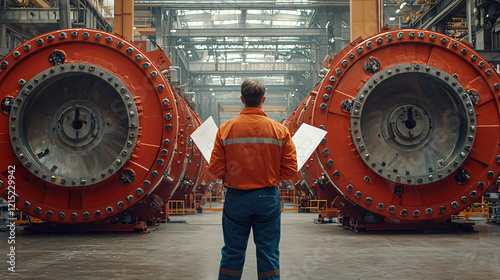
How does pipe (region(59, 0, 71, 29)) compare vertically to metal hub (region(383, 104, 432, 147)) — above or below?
above

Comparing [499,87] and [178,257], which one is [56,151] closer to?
[178,257]

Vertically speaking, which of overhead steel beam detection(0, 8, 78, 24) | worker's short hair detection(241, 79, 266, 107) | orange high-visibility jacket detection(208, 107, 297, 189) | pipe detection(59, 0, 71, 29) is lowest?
orange high-visibility jacket detection(208, 107, 297, 189)

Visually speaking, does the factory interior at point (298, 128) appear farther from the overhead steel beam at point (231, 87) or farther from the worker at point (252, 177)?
the overhead steel beam at point (231, 87)

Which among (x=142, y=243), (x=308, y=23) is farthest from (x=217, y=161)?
(x=308, y=23)

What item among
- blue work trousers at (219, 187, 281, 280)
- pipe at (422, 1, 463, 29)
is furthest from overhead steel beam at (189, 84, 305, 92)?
blue work trousers at (219, 187, 281, 280)

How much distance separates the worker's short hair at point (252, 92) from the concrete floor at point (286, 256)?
69.9 inches

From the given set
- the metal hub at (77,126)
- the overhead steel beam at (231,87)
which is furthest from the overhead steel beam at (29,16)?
the overhead steel beam at (231,87)

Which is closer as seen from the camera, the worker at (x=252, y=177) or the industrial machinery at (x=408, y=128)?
the worker at (x=252, y=177)

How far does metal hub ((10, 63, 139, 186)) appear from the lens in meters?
7.68

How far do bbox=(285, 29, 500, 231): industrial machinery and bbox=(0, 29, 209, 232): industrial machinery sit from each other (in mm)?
2501

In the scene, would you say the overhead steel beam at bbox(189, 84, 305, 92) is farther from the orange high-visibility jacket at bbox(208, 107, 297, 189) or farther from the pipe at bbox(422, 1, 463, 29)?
the orange high-visibility jacket at bbox(208, 107, 297, 189)

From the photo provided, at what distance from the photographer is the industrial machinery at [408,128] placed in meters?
7.65

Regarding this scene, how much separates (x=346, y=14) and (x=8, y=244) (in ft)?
71.8

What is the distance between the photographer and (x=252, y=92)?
3.53 meters
